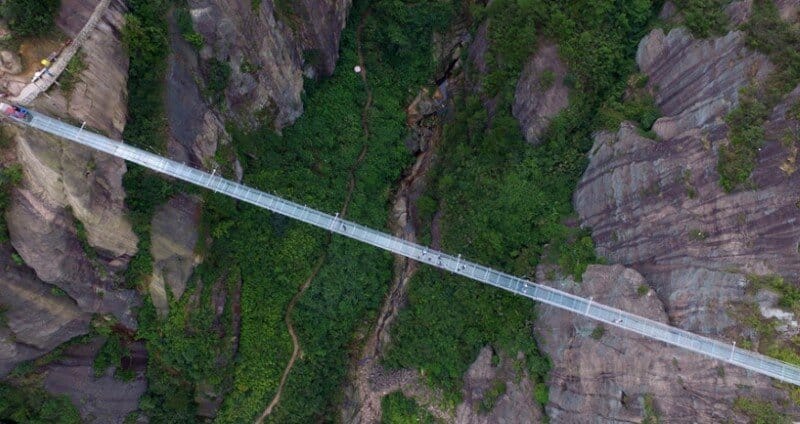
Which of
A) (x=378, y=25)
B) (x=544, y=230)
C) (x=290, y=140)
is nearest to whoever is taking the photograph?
(x=544, y=230)

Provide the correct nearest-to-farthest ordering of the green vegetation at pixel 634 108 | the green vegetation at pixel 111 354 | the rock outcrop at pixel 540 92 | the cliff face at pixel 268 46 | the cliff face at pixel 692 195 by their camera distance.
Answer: the cliff face at pixel 692 195 → the green vegetation at pixel 634 108 → the green vegetation at pixel 111 354 → the cliff face at pixel 268 46 → the rock outcrop at pixel 540 92

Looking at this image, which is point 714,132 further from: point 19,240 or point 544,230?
point 19,240

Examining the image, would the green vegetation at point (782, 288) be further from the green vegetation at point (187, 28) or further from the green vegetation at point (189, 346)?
the green vegetation at point (187, 28)

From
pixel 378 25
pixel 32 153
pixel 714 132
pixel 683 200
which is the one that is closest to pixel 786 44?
pixel 714 132

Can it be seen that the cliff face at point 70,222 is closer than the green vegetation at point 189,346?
Yes

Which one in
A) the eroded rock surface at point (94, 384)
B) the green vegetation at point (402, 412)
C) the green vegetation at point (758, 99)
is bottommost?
the eroded rock surface at point (94, 384)

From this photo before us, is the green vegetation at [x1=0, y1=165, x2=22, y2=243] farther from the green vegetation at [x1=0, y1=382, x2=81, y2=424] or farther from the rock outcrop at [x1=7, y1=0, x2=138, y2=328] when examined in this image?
the green vegetation at [x1=0, y1=382, x2=81, y2=424]

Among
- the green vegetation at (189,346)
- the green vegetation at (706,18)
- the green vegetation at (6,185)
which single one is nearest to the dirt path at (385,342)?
the green vegetation at (189,346)
